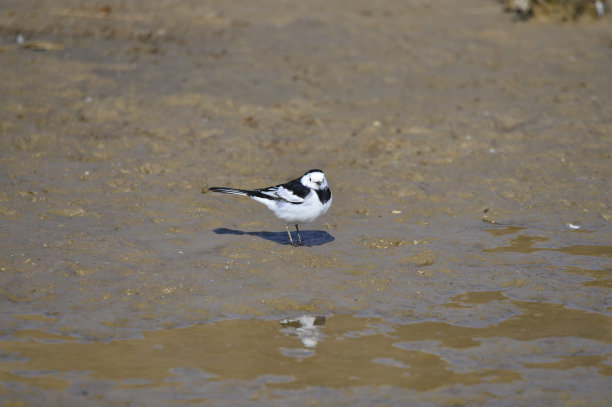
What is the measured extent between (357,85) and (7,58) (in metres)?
5.88

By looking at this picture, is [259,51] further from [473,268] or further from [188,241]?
[473,268]

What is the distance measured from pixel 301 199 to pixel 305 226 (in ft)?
4.53

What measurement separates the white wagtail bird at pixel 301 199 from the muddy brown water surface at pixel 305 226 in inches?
16.2

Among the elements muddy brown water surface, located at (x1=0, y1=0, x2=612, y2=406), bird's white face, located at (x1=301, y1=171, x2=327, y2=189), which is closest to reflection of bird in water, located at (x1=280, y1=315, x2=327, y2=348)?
muddy brown water surface, located at (x1=0, y1=0, x2=612, y2=406)

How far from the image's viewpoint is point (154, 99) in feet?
38.2

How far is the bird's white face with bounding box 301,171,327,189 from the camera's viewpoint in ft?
26.3

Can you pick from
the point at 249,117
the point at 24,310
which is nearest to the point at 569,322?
the point at 24,310

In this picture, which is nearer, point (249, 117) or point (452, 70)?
point (249, 117)

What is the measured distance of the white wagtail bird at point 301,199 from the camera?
7898 millimetres

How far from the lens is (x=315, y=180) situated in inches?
316

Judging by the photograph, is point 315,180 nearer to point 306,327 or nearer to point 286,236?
point 286,236

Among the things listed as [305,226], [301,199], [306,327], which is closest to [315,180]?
[301,199]

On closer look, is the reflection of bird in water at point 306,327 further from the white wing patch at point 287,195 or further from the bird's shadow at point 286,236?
the bird's shadow at point 286,236

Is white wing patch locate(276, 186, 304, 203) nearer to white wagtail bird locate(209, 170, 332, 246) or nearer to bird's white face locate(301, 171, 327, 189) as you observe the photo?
white wagtail bird locate(209, 170, 332, 246)
